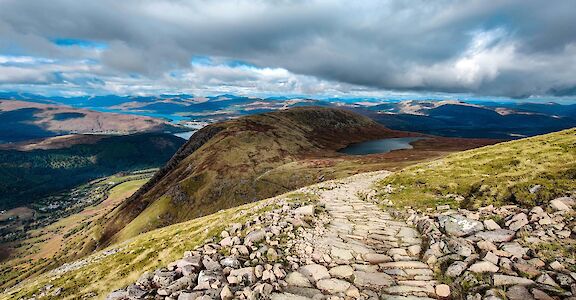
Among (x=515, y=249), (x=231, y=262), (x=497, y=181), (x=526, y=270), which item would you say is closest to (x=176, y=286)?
(x=231, y=262)

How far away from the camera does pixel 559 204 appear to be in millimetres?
17125

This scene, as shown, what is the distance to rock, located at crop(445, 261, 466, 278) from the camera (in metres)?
13.1

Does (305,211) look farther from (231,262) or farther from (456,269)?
(456,269)

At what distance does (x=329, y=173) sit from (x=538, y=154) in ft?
333

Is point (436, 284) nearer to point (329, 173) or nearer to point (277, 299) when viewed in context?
point (277, 299)

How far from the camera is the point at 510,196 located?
2125cm

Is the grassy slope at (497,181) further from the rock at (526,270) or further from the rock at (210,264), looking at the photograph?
the rock at (210,264)

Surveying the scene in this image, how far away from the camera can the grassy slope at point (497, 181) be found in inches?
819

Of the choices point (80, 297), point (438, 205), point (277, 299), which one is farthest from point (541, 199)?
point (80, 297)

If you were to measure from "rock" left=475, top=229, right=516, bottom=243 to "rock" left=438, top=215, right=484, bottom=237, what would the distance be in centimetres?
80

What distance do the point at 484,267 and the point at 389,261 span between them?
167 inches

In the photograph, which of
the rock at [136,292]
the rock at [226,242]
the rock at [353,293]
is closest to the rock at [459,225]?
the rock at [353,293]

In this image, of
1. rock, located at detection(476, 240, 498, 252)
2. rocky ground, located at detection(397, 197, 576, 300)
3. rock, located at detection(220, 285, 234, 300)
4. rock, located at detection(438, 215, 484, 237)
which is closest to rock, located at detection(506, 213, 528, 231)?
rocky ground, located at detection(397, 197, 576, 300)

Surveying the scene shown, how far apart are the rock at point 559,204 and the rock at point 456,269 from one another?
8.22 metres
